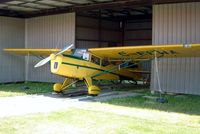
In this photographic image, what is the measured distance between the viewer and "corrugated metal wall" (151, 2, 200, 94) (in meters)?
13.1

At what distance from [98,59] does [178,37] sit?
3.16 m

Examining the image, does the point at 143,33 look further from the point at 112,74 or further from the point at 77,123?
the point at 77,123

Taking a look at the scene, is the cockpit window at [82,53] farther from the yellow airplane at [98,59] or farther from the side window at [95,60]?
the side window at [95,60]

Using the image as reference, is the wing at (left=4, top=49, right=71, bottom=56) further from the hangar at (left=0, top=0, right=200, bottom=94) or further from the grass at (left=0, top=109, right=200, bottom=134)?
the grass at (left=0, top=109, right=200, bottom=134)

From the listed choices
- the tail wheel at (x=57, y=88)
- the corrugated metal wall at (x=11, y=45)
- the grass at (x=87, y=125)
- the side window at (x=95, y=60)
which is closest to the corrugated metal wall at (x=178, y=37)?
the side window at (x=95, y=60)

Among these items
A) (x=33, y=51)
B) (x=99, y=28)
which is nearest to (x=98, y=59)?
(x=33, y=51)

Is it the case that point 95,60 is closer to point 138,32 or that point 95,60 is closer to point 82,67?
point 82,67

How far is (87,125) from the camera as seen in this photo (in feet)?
25.3

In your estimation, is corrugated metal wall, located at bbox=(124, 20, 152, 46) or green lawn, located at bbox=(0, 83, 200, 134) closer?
green lawn, located at bbox=(0, 83, 200, 134)

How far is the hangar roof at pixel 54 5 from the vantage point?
14.9 meters

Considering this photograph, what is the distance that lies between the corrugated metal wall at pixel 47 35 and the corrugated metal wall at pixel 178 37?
4.98 meters

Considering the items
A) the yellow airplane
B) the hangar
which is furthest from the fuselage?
the hangar

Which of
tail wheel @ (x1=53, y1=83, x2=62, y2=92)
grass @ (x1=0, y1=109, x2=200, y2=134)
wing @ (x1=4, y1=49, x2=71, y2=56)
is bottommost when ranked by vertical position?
grass @ (x1=0, y1=109, x2=200, y2=134)

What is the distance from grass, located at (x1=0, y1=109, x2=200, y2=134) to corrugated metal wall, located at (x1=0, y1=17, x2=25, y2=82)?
10.1 meters
